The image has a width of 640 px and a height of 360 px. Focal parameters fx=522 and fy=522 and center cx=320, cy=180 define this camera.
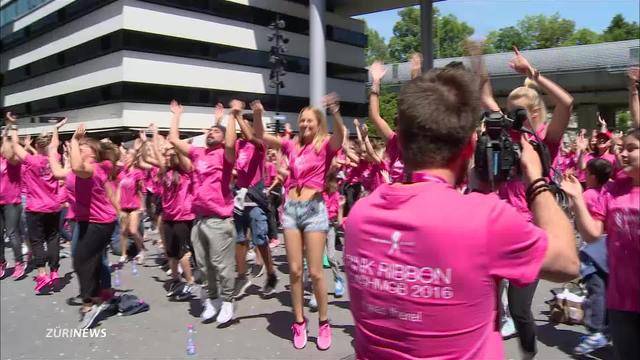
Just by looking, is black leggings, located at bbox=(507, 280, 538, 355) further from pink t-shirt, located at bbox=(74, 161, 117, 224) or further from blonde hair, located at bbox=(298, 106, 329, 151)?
pink t-shirt, located at bbox=(74, 161, 117, 224)

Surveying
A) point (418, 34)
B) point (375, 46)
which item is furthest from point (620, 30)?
point (375, 46)

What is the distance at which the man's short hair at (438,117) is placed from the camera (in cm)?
150

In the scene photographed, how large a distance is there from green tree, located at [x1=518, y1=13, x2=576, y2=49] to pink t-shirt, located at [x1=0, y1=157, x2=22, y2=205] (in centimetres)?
7458

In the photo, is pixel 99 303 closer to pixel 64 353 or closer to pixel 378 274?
pixel 64 353

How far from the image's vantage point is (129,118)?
98.6 feet

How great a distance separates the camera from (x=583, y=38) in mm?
69625

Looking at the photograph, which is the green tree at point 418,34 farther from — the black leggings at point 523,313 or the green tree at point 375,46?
the black leggings at point 523,313

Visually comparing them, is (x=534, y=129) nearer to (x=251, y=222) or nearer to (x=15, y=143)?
(x=251, y=222)

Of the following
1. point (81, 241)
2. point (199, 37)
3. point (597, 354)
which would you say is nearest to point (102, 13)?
point (199, 37)

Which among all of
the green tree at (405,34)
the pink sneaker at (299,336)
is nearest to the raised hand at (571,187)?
the pink sneaker at (299,336)

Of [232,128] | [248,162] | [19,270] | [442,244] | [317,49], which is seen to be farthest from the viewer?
[317,49]

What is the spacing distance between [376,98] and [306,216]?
4.04 feet

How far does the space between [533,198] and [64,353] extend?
4.54 meters

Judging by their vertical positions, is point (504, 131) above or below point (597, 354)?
above
